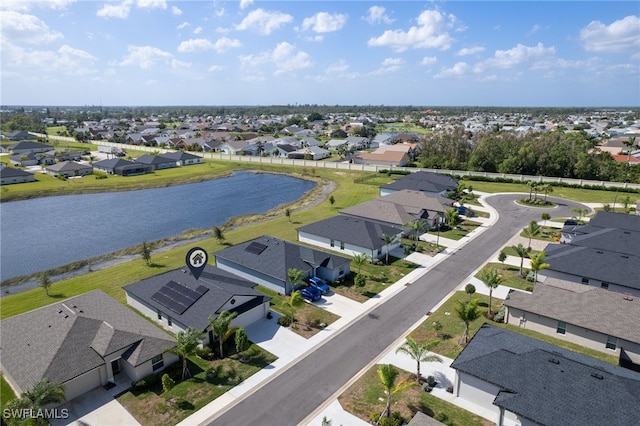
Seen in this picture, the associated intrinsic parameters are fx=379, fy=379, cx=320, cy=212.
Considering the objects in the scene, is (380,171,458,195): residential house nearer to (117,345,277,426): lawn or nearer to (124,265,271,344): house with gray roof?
(124,265,271,344): house with gray roof

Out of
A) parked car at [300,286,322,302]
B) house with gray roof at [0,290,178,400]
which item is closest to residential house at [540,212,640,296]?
parked car at [300,286,322,302]

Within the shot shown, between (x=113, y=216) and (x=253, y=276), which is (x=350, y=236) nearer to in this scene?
(x=253, y=276)

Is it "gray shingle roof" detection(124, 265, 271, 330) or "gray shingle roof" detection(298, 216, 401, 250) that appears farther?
"gray shingle roof" detection(298, 216, 401, 250)

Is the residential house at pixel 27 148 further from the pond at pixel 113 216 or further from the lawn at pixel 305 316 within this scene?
the lawn at pixel 305 316

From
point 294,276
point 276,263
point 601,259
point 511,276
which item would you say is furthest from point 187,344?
point 601,259

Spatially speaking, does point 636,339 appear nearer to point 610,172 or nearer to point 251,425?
point 251,425

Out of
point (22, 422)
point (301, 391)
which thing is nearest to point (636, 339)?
point (301, 391)

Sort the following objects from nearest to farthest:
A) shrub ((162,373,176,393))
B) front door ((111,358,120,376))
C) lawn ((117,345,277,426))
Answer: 1. lawn ((117,345,277,426))
2. shrub ((162,373,176,393))
3. front door ((111,358,120,376))
